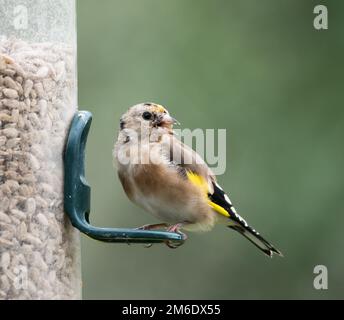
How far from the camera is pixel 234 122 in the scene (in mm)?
11820

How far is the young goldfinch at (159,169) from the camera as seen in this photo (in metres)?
7.60

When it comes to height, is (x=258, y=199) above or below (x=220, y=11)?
below

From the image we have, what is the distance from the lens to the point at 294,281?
39.5 feet

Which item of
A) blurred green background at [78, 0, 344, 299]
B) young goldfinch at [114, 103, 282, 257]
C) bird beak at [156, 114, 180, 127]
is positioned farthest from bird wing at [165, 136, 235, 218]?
blurred green background at [78, 0, 344, 299]

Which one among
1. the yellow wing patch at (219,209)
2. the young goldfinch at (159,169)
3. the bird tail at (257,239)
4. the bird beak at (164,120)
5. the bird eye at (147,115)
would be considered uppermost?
the bird eye at (147,115)

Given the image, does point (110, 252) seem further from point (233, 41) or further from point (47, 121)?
point (47, 121)

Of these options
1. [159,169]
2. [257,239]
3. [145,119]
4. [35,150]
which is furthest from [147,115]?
[257,239]

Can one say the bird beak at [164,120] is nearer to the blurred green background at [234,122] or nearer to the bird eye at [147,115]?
the bird eye at [147,115]

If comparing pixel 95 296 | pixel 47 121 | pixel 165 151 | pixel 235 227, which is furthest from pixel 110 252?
pixel 47 121

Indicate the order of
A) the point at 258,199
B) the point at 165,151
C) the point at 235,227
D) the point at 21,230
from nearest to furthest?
the point at 21,230 → the point at 165,151 → the point at 235,227 → the point at 258,199

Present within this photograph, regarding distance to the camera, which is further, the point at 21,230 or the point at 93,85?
the point at 93,85

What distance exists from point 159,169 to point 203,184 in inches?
16.2

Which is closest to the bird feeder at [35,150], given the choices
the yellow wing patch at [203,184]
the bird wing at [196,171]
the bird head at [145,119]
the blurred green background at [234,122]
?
the bird head at [145,119]

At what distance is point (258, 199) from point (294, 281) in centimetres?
109
